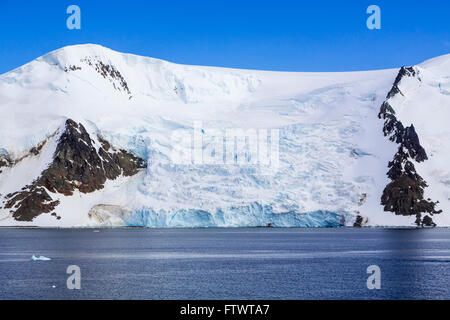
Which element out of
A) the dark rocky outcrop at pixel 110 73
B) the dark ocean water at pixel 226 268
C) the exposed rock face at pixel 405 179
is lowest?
the dark ocean water at pixel 226 268

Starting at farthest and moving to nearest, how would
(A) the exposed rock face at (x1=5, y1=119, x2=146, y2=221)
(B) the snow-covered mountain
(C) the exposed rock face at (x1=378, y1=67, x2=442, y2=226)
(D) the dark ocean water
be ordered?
(A) the exposed rock face at (x1=5, y1=119, x2=146, y2=221)
(C) the exposed rock face at (x1=378, y1=67, x2=442, y2=226)
(B) the snow-covered mountain
(D) the dark ocean water

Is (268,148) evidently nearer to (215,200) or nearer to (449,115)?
(215,200)

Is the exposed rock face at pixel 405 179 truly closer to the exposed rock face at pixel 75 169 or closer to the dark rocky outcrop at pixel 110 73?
the exposed rock face at pixel 75 169

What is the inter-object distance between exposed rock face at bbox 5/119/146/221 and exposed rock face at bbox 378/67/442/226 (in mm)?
46729

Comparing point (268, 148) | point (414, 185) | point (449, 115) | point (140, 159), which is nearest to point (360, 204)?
point (414, 185)

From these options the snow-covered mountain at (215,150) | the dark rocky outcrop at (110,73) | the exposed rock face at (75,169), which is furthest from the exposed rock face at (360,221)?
the dark rocky outcrop at (110,73)

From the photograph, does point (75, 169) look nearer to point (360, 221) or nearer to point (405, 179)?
point (360, 221)

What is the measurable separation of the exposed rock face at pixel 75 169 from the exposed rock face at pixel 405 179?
46729 mm

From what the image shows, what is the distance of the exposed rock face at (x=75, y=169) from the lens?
132 meters

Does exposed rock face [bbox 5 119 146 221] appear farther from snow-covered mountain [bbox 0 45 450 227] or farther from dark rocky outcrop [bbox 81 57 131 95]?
dark rocky outcrop [bbox 81 57 131 95]

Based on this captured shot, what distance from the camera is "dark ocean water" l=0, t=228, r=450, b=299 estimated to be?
171 ft

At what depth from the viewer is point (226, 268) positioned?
66.5m

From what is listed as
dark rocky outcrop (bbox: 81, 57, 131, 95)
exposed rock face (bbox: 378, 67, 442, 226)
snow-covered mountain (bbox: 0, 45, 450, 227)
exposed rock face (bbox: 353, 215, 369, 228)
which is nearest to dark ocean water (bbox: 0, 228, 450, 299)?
snow-covered mountain (bbox: 0, 45, 450, 227)

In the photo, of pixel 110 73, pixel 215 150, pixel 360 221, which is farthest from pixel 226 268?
pixel 110 73
